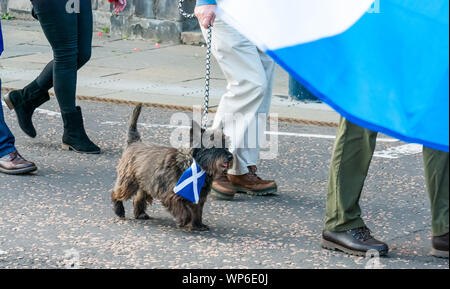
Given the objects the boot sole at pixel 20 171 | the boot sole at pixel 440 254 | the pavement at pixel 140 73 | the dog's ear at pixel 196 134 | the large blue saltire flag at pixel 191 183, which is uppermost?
the dog's ear at pixel 196 134

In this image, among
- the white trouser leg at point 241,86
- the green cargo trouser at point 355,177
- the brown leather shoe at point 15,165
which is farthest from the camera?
the brown leather shoe at point 15,165

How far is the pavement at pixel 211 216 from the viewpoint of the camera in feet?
15.6

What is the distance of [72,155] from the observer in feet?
23.5

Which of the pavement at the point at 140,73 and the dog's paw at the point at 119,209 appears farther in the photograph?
the pavement at the point at 140,73

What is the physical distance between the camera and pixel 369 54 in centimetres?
396

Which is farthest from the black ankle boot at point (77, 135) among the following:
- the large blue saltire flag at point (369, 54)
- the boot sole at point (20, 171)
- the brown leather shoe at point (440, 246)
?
the large blue saltire flag at point (369, 54)

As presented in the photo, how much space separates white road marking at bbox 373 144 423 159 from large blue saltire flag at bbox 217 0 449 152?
3.29 m

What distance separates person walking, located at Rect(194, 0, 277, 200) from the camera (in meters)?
5.80

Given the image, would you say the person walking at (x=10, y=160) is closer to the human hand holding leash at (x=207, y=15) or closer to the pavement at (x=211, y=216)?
the pavement at (x=211, y=216)

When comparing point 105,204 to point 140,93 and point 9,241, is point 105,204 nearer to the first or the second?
point 9,241

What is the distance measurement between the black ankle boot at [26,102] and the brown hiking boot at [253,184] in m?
2.15

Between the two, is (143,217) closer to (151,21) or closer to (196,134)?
(196,134)

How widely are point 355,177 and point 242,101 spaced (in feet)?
4.36
